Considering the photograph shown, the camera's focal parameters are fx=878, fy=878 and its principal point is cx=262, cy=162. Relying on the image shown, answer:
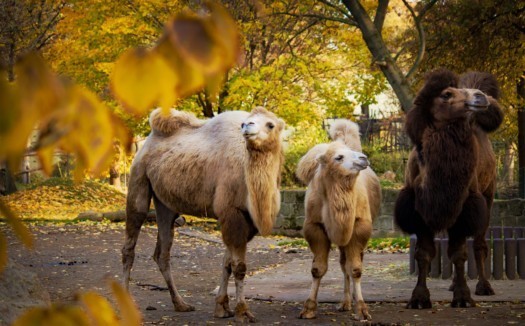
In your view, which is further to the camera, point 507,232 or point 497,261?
point 507,232

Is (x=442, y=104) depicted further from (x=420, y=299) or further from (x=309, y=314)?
(x=309, y=314)

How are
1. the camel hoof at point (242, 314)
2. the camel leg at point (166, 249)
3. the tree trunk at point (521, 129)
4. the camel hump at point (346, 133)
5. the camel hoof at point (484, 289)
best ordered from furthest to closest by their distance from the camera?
the tree trunk at point (521, 129)
the camel hoof at point (484, 289)
the camel hump at point (346, 133)
the camel leg at point (166, 249)
the camel hoof at point (242, 314)

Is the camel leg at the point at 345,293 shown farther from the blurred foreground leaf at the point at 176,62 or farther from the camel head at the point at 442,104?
the blurred foreground leaf at the point at 176,62

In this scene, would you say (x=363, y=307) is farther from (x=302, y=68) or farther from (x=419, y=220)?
(x=302, y=68)

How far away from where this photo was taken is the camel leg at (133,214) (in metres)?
8.77

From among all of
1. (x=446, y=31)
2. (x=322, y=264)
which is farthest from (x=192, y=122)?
(x=446, y=31)

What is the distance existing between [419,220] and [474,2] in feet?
26.6

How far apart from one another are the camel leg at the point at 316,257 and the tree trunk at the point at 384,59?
5131 millimetres

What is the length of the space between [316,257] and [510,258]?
345 cm

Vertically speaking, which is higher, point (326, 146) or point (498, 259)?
point (326, 146)

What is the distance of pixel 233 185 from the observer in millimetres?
7781

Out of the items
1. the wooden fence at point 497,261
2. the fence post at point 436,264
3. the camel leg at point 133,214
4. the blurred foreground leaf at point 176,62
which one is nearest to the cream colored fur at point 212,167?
the camel leg at point 133,214

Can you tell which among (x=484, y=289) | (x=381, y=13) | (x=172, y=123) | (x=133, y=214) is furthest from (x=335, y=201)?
(x=381, y=13)

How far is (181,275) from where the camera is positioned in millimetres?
12039
